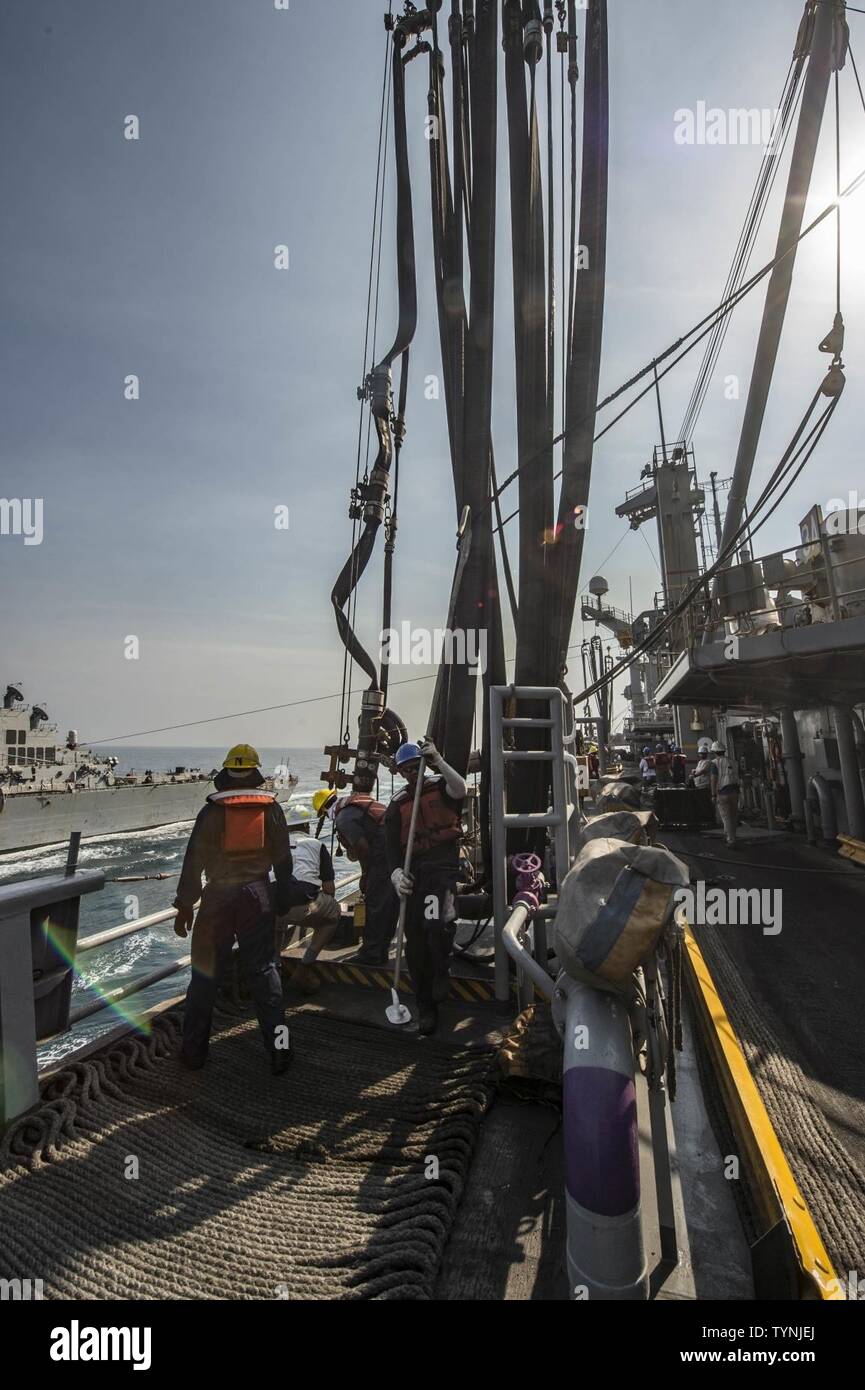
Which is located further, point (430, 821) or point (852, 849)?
point (852, 849)

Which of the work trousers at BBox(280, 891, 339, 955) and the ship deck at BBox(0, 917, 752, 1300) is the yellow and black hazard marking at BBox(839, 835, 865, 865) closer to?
the ship deck at BBox(0, 917, 752, 1300)

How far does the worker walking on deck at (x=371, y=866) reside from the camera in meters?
5.32

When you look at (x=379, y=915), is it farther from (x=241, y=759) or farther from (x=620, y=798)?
(x=620, y=798)

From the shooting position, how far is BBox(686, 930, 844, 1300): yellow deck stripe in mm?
2023

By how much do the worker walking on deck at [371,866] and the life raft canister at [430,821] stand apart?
44 cm

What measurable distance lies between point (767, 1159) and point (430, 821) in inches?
105

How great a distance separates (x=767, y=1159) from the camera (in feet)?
8.45

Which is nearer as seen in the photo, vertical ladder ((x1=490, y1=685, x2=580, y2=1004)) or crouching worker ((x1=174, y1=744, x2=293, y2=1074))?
crouching worker ((x1=174, y1=744, x2=293, y2=1074))

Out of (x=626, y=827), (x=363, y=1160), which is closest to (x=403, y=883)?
(x=363, y=1160)

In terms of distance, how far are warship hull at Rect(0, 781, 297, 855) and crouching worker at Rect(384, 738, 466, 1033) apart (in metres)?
24.3

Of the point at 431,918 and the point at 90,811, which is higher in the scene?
the point at 431,918

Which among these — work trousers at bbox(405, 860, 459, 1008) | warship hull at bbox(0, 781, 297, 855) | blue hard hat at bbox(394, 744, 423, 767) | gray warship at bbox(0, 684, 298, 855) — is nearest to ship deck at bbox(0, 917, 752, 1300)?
work trousers at bbox(405, 860, 459, 1008)

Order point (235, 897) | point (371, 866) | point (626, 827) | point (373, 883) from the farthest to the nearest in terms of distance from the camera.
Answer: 1. point (371, 866)
2. point (373, 883)
3. point (235, 897)
4. point (626, 827)

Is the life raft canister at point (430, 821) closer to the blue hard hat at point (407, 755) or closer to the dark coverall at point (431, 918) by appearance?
the dark coverall at point (431, 918)
